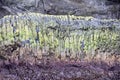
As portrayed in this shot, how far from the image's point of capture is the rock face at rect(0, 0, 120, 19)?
5.02 feet

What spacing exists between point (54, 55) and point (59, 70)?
0.06 metres

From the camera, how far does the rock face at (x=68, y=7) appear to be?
153 cm

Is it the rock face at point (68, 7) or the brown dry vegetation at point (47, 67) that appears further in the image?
the rock face at point (68, 7)

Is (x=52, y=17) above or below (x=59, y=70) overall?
above

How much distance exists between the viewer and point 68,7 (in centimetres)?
155

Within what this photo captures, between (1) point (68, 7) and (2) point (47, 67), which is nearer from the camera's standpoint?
(2) point (47, 67)

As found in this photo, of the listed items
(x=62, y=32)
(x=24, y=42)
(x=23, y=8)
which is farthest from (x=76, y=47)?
(x=23, y=8)

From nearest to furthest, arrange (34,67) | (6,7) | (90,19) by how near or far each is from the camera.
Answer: (34,67) < (90,19) < (6,7)

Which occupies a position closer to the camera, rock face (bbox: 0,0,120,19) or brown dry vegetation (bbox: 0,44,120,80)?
brown dry vegetation (bbox: 0,44,120,80)

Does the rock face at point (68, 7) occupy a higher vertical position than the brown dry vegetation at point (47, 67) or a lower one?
higher

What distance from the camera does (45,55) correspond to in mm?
1192

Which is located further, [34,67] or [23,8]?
[23,8]

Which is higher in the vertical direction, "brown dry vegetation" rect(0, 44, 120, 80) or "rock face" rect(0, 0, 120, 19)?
"rock face" rect(0, 0, 120, 19)

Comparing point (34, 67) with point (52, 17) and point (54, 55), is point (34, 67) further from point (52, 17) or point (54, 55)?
point (52, 17)
